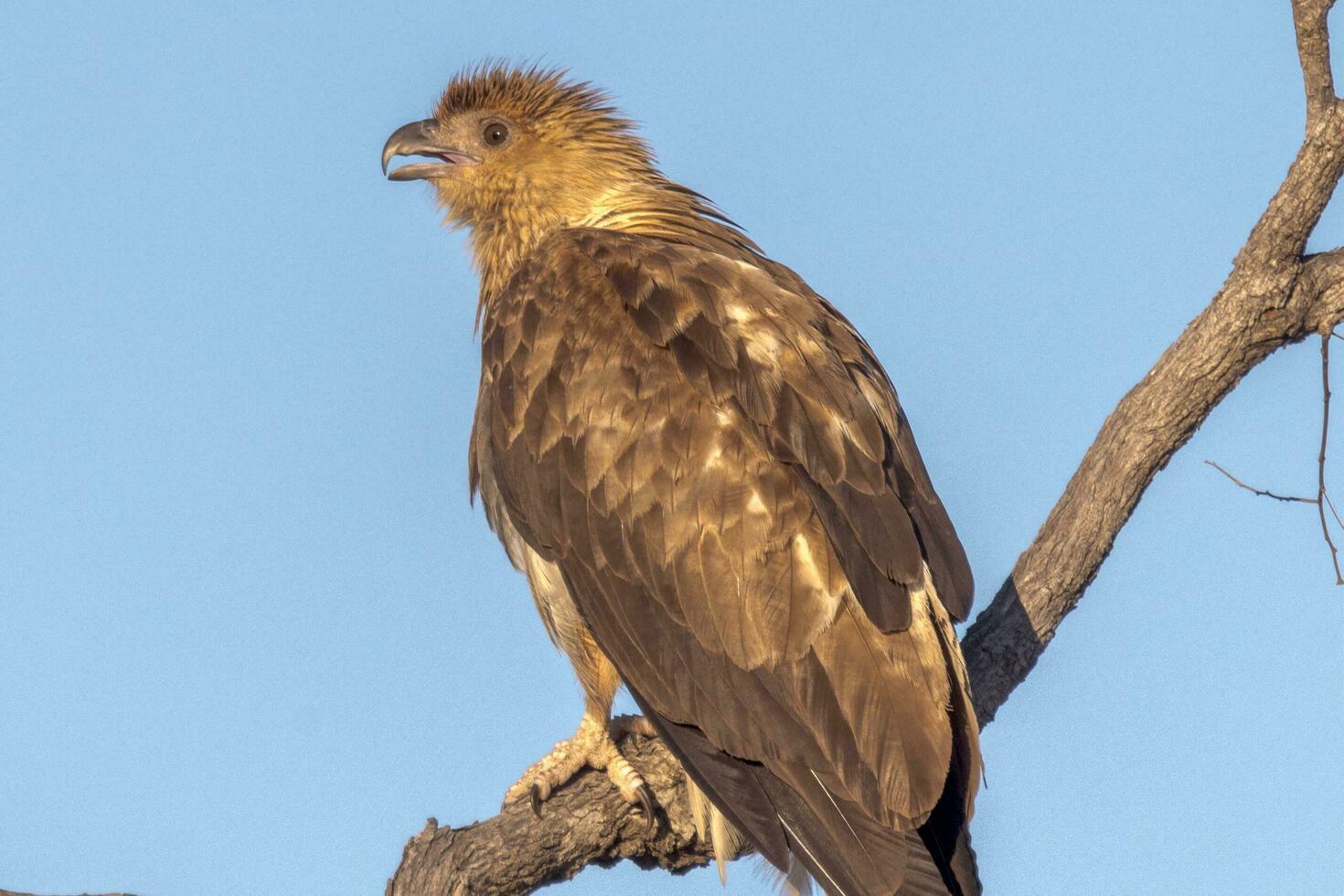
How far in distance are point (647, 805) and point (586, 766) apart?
299 mm

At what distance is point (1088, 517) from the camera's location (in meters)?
6.08

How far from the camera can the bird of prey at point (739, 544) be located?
5230 millimetres

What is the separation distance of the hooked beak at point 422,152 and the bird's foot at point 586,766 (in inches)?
109

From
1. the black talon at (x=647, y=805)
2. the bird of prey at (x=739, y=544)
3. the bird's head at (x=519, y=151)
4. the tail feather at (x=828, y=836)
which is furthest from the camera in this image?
the bird's head at (x=519, y=151)

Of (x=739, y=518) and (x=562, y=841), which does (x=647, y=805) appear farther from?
(x=739, y=518)

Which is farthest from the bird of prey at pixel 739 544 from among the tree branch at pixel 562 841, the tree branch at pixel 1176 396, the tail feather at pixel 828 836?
the tree branch at pixel 1176 396

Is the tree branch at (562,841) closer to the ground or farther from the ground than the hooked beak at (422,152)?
closer to the ground

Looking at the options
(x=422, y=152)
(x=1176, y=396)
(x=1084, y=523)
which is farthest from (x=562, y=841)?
(x=422, y=152)

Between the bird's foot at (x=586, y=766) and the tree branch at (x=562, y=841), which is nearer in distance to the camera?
the tree branch at (x=562, y=841)

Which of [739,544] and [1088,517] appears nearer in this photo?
[739,544]

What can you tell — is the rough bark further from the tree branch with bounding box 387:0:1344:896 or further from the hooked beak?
the hooked beak

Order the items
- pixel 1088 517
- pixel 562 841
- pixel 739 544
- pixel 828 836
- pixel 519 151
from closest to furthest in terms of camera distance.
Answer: pixel 828 836
pixel 739 544
pixel 562 841
pixel 1088 517
pixel 519 151

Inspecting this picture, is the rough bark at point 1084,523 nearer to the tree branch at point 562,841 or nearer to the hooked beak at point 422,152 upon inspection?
the tree branch at point 562,841

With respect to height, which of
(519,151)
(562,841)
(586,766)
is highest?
(519,151)
